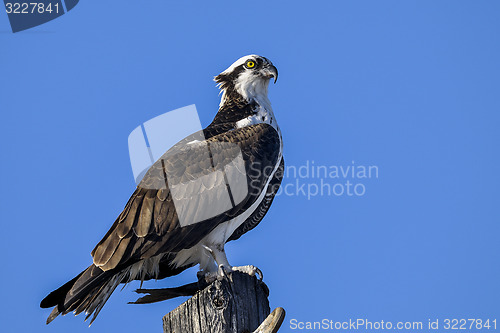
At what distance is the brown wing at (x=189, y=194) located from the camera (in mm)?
6012

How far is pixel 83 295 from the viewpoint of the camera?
5.62 metres

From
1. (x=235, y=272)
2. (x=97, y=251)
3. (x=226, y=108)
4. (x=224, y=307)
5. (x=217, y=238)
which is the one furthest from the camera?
(x=226, y=108)

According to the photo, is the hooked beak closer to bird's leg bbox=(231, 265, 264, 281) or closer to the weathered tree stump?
bird's leg bbox=(231, 265, 264, 281)

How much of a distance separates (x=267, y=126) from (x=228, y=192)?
100 centimetres

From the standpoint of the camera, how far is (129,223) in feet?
20.1

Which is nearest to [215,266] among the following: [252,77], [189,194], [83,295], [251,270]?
[189,194]

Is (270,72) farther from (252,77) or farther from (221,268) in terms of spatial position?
(221,268)

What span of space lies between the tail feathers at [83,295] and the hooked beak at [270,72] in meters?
2.98

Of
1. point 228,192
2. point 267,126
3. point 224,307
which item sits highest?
point 267,126

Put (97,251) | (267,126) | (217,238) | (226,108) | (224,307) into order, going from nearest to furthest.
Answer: (224,307) < (97,251) < (217,238) < (267,126) < (226,108)

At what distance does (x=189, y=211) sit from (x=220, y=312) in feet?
4.69

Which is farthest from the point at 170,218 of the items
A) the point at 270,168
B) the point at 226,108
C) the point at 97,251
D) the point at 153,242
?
the point at 226,108

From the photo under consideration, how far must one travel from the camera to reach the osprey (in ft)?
19.0

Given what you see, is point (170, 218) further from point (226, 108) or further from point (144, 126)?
point (226, 108)
